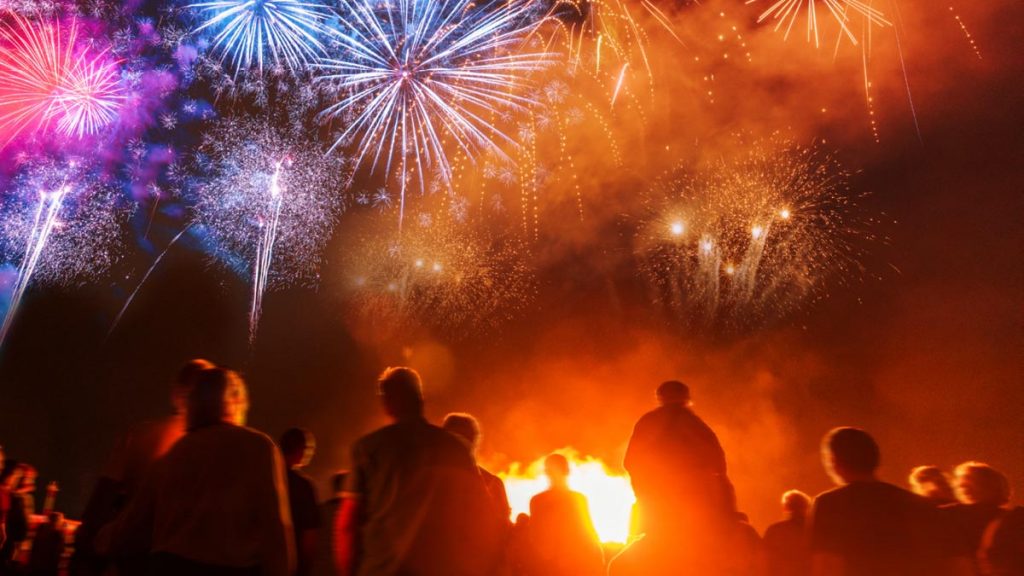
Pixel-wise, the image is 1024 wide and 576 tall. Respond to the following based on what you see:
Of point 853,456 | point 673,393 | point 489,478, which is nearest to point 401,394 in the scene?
point 489,478

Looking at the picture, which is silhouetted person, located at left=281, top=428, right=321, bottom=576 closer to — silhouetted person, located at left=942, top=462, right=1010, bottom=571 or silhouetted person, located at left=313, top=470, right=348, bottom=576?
silhouetted person, located at left=313, top=470, right=348, bottom=576

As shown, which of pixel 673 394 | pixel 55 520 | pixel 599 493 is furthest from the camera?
pixel 599 493

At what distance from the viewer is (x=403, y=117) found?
47.1 feet

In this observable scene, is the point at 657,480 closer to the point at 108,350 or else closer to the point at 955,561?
the point at 955,561

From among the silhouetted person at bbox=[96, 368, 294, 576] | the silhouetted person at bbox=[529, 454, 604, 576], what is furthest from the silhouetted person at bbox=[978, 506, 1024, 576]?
the silhouetted person at bbox=[96, 368, 294, 576]

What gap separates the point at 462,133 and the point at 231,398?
11540 mm

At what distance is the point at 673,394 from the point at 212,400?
113 inches

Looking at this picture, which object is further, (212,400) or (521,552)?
(521,552)

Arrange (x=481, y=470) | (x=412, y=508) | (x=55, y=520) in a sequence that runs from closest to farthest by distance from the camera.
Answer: (x=412, y=508) < (x=481, y=470) < (x=55, y=520)

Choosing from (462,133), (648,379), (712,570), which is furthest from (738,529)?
(648,379)

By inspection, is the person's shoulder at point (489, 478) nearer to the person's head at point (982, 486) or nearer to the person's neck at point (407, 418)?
the person's neck at point (407, 418)

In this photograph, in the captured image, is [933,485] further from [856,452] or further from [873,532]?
[873,532]

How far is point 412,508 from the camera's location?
360cm

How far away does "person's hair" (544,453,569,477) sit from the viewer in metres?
5.80
